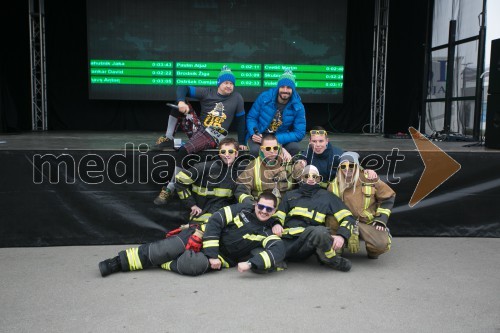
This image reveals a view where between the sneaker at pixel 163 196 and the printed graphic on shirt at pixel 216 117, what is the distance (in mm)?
670

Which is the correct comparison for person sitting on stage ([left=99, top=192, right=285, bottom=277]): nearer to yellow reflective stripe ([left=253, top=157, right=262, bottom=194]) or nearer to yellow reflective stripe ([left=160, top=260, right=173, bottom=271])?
yellow reflective stripe ([left=160, top=260, right=173, bottom=271])

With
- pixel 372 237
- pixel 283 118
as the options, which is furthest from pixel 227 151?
pixel 372 237

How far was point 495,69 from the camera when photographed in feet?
15.4

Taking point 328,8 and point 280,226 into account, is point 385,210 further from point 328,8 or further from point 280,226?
point 328,8

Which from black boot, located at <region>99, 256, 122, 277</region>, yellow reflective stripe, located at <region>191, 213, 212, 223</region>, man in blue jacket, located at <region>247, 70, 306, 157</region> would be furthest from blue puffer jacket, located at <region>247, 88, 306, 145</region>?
black boot, located at <region>99, 256, 122, 277</region>

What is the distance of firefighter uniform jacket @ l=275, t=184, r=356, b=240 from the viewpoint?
3.60 m

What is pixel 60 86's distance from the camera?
8.50 m

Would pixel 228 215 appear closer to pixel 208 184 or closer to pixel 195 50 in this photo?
pixel 208 184

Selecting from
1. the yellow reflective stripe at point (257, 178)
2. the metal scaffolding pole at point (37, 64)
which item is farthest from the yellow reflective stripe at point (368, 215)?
the metal scaffolding pole at point (37, 64)

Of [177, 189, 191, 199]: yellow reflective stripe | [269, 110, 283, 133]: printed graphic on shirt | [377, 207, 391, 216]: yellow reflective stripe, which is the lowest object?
[377, 207, 391, 216]: yellow reflective stripe

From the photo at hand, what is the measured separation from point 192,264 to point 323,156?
1.43m

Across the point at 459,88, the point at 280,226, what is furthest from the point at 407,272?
the point at 459,88

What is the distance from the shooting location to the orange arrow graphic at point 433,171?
4.48 meters

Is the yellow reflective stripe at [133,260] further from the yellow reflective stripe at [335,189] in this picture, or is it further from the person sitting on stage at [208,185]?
the yellow reflective stripe at [335,189]
